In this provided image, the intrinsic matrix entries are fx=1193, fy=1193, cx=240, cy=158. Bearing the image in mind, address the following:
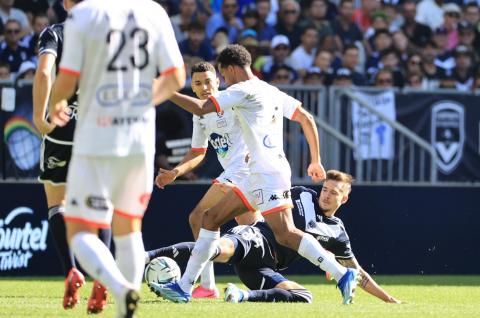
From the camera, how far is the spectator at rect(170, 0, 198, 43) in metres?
17.6

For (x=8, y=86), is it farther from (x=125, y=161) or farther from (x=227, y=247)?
(x=125, y=161)

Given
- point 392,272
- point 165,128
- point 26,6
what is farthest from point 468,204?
point 26,6

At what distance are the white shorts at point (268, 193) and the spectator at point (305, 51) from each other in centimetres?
795

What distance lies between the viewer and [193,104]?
8859mm

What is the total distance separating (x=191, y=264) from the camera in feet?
31.8

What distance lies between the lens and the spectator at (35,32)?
16.3m

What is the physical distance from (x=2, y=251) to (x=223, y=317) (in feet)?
20.9

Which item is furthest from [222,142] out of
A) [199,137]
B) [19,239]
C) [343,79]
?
[343,79]

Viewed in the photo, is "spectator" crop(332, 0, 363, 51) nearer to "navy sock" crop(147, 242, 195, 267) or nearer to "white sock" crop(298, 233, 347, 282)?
"navy sock" crop(147, 242, 195, 267)

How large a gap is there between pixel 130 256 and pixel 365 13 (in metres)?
13.3

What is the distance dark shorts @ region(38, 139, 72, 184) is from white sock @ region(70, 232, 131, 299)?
2333 mm

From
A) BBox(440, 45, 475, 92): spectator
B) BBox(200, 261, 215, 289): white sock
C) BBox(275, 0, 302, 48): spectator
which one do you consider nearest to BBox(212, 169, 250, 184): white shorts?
BBox(200, 261, 215, 289): white sock

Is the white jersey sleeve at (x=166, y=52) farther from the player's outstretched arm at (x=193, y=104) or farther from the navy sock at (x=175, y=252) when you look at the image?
the navy sock at (x=175, y=252)

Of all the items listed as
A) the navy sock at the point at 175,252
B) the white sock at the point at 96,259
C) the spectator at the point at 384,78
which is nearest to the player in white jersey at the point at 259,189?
the navy sock at the point at 175,252
